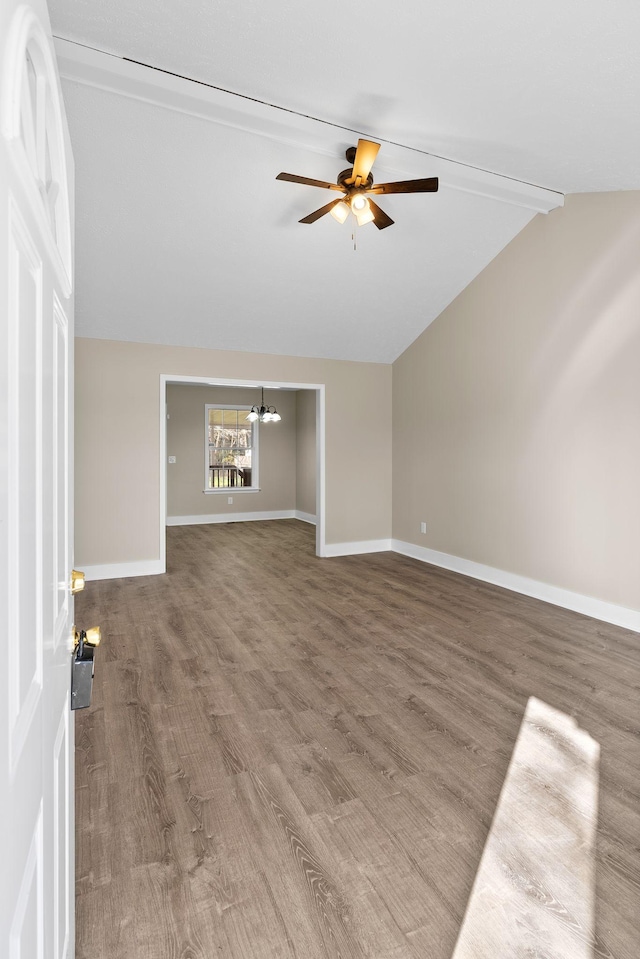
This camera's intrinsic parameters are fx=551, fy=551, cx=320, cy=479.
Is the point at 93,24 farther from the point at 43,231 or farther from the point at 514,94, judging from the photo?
the point at 43,231

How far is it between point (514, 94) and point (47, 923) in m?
3.65

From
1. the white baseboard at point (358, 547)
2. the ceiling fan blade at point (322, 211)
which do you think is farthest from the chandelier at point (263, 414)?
the ceiling fan blade at point (322, 211)

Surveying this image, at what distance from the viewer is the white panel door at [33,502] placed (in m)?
0.57

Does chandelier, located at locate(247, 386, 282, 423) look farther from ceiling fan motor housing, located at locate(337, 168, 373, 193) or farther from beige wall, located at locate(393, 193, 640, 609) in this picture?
ceiling fan motor housing, located at locate(337, 168, 373, 193)

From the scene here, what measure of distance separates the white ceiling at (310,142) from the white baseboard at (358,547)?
8.60 feet

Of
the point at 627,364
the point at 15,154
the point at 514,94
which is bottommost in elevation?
the point at 15,154

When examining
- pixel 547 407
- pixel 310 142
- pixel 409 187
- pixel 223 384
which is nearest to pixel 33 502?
pixel 409 187

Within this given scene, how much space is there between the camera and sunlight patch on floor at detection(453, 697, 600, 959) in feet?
4.96

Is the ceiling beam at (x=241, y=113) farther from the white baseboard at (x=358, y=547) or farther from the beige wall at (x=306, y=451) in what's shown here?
the beige wall at (x=306, y=451)

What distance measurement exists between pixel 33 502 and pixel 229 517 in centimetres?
929

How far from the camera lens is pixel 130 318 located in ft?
17.6

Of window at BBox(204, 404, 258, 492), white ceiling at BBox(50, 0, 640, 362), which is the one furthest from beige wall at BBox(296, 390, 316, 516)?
white ceiling at BBox(50, 0, 640, 362)

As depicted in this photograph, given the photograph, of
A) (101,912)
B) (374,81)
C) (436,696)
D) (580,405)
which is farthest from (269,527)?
(101,912)

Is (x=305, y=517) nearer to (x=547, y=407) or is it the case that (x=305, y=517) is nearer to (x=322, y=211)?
(x=547, y=407)
